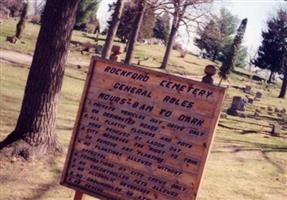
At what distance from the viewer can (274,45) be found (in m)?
63.8

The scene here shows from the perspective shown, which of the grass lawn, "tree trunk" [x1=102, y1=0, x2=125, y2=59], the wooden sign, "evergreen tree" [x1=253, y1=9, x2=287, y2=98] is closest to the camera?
the wooden sign

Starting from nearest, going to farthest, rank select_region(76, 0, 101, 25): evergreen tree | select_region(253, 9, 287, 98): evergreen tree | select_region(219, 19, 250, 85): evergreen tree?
select_region(219, 19, 250, 85): evergreen tree
select_region(253, 9, 287, 98): evergreen tree
select_region(76, 0, 101, 25): evergreen tree

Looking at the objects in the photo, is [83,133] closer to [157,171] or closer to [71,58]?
[157,171]

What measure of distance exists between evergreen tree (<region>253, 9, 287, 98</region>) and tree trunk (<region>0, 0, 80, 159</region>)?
56.2 metres

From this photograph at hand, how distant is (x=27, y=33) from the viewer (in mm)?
48125

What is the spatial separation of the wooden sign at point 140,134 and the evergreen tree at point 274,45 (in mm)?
58849

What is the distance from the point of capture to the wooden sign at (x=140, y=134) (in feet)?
17.9

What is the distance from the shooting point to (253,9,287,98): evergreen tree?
62.9 meters

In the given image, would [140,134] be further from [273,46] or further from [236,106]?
[273,46]

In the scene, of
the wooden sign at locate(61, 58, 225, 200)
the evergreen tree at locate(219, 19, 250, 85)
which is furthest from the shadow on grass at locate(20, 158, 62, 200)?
the evergreen tree at locate(219, 19, 250, 85)

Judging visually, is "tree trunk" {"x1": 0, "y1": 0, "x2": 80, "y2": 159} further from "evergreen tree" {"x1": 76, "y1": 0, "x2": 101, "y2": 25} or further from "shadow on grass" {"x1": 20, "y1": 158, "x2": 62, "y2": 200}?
"evergreen tree" {"x1": 76, "y1": 0, "x2": 101, "y2": 25}

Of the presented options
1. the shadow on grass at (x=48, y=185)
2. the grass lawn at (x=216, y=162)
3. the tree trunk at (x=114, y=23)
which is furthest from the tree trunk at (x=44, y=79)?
the tree trunk at (x=114, y=23)

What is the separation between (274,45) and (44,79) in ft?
193

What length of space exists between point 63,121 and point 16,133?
5.03 meters
